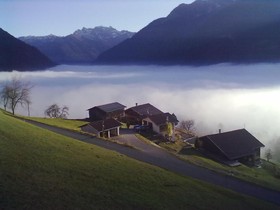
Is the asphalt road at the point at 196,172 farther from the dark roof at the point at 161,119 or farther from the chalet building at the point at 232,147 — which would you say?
the dark roof at the point at 161,119

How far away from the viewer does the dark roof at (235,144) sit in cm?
7529

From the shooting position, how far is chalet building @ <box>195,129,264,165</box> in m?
74.7

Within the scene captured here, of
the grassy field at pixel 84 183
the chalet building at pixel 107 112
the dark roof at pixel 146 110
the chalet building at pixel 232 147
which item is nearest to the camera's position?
the grassy field at pixel 84 183

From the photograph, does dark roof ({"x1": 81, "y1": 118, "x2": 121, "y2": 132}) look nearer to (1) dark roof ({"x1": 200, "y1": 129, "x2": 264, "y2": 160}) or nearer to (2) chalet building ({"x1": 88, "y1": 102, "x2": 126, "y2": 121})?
(1) dark roof ({"x1": 200, "y1": 129, "x2": 264, "y2": 160})

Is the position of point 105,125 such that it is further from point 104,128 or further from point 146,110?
point 146,110

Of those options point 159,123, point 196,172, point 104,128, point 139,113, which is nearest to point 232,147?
point 159,123

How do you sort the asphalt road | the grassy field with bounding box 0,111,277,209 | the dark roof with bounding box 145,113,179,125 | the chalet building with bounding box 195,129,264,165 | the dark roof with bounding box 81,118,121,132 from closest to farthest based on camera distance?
the grassy field with bounding box 0,111,277,209 < the asphalt road < the chalet building with bounding box 195,129,264,165 < the dark roof with bounding box 81,118,121,132 < the dark roof with bounding box 145,113,179,125

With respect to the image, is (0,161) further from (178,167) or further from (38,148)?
(178,167)

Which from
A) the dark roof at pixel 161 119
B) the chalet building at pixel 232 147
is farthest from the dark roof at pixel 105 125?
the chalet building at pixel 232 147

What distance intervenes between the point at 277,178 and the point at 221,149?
1346cm

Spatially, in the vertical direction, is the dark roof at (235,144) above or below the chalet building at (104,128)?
below

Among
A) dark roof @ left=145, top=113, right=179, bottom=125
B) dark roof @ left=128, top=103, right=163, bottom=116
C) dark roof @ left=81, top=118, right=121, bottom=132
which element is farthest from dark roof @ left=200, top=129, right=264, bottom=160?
dark roof @ left=128, top=103, right=163, bottom=116

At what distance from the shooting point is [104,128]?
3123 inches

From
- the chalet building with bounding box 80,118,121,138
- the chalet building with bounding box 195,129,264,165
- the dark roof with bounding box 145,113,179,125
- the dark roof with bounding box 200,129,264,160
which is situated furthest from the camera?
the dark roof with bounding box 145,113,179,125
